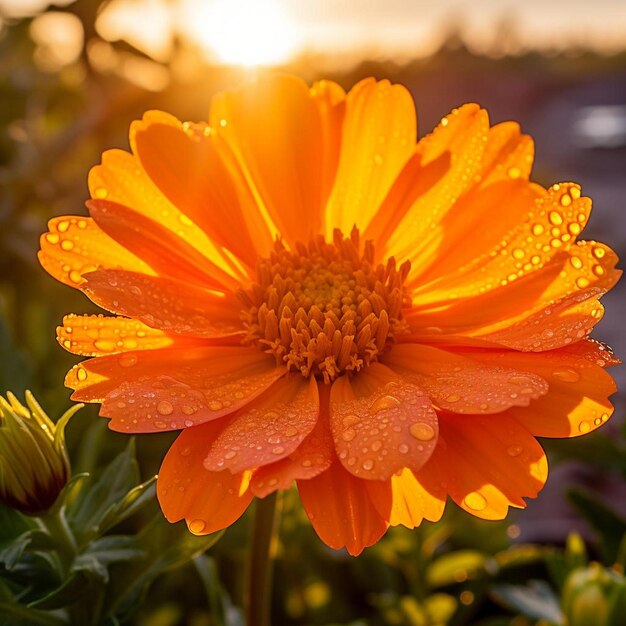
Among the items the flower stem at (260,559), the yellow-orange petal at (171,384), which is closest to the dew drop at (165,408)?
the yellow-orange petal at (171,384)

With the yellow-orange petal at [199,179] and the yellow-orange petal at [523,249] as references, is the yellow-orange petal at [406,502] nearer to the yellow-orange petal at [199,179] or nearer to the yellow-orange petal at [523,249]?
the yellow-orange petal at [523,249]

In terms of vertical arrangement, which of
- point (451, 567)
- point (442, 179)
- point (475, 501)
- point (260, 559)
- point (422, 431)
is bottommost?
point (451, 567)

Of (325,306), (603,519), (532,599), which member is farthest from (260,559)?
(603,519)

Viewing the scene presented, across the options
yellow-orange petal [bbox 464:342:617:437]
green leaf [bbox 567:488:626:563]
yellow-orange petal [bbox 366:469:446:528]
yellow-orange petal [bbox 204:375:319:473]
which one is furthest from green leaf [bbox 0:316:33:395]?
green leaf [bbox 567:488:626:563]

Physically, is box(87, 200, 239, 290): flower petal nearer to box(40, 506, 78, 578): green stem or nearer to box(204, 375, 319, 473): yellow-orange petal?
box(204, 375, 319, 473): yellow-orange petal

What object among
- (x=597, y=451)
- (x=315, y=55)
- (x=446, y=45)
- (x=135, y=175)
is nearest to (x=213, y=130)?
(x=135, y=175)

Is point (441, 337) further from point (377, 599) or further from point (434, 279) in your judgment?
point (377, 599)

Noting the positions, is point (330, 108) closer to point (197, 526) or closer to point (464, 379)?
point (464, 379)
